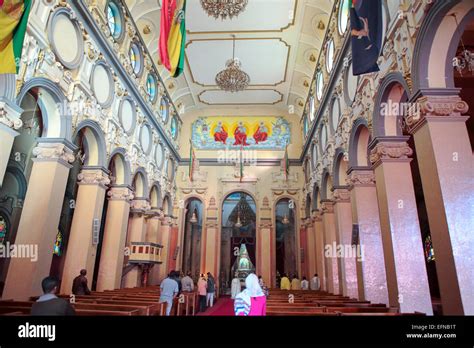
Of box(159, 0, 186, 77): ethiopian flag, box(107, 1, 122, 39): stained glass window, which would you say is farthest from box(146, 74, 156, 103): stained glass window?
box(159, 0, 186, 77): ethiopian flag

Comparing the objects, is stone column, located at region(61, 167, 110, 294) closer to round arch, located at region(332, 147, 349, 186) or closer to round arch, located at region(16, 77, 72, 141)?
round arch, located at region(16, 77, 72, 141)

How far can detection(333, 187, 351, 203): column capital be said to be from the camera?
1105cm

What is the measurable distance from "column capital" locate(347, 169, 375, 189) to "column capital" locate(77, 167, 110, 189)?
25.9 ft

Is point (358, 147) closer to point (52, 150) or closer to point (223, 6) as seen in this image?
point (223, 6)

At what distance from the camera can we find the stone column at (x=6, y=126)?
6.10 m

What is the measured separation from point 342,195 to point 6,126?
386 inches

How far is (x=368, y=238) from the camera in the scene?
8.77 m

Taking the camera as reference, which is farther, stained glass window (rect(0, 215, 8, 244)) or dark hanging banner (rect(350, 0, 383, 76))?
stained glass window (rect(0, 215, 8, 244))

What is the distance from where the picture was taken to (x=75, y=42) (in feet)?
29.7

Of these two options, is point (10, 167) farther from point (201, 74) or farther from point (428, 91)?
point (428, 91)

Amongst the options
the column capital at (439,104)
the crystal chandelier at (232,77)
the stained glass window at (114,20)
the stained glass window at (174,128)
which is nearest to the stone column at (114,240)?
the stained glass window at (114,20)

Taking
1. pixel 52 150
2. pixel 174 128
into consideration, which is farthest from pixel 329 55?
pixel 52 150
